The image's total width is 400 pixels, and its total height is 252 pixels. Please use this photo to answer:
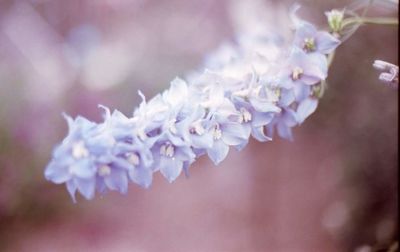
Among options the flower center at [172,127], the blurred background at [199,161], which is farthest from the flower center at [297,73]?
the blurred background at [199,161]

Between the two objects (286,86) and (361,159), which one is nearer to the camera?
(286,86)

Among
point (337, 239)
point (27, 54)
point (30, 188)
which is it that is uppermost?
point (27, 54)

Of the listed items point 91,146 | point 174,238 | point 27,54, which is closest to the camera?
point 91,146

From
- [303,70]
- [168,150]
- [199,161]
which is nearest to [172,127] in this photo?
[168,150]

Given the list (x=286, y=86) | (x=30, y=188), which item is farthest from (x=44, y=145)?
(x=286, y=86)

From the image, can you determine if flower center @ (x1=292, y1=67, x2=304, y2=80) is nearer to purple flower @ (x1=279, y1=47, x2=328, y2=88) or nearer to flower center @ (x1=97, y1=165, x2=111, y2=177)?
purple flower @ (x1=279, y1=47, x2=328, y2=88)

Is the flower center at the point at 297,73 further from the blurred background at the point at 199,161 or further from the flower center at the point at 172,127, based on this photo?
the blurred background at the point at 199,161

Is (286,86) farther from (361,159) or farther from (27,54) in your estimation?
(27,54)

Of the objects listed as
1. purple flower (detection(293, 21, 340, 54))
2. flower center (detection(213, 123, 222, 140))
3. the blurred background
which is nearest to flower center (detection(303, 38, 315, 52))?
purple flower (detection(293, 21, 340, 54))
